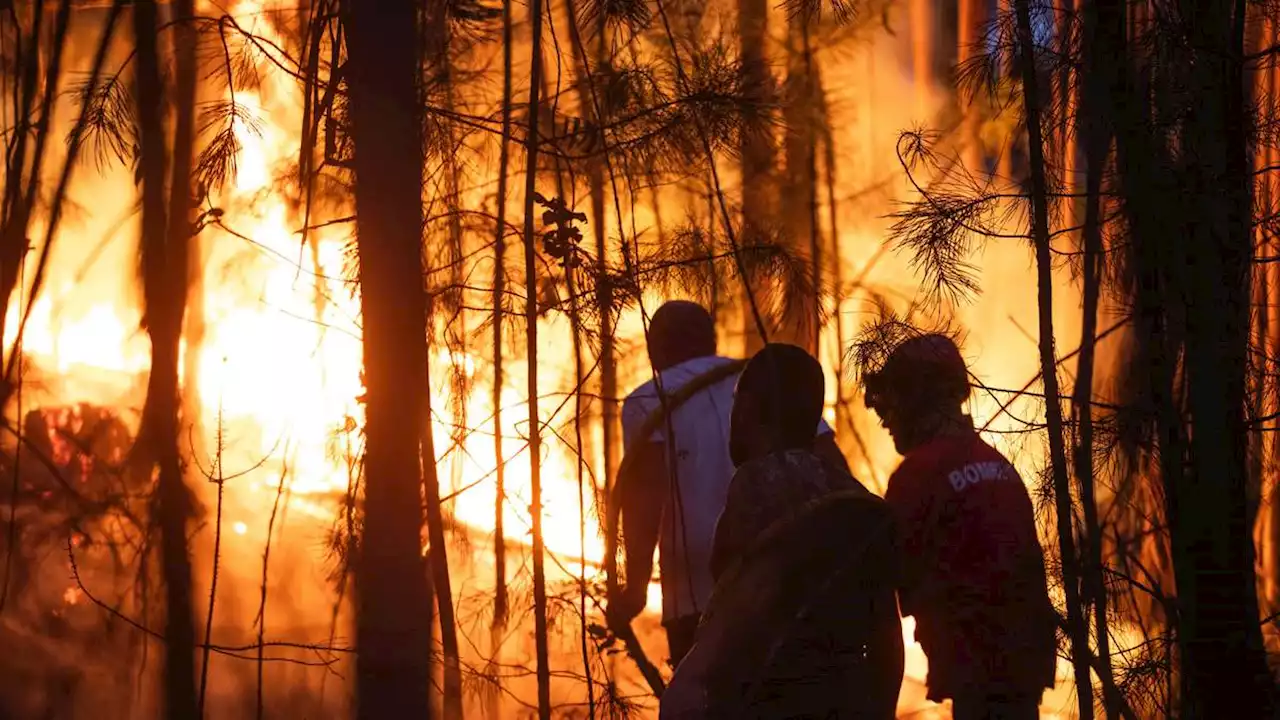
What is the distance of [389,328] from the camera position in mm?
2270

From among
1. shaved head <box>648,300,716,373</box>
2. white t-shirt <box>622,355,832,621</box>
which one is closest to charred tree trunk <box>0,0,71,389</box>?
shaved head <box>648,300,716,373</box>

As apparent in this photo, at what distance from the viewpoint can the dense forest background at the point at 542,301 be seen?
2.39 metres

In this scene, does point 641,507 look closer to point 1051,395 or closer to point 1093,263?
point 1051,395

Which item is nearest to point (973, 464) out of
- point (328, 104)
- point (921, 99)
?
point (328, 104)

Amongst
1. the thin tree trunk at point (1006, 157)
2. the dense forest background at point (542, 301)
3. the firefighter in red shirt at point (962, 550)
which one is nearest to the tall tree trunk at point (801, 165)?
the dense forest background at point (542, 301)

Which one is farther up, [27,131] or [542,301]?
[27,131]

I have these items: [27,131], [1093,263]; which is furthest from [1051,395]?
[27,131]

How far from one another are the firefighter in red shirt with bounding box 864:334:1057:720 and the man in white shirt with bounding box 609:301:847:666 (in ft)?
1.54

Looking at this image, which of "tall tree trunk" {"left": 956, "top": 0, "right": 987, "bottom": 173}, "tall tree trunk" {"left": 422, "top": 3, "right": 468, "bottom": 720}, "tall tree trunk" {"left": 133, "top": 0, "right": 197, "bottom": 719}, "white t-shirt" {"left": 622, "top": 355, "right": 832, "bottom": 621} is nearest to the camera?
"tall tree trunk" {"left": 422, "top": 3, "right": 468, "bottom": 720}

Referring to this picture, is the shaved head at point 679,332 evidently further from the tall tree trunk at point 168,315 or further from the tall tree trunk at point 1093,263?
the tall tree trunk at point 168,315

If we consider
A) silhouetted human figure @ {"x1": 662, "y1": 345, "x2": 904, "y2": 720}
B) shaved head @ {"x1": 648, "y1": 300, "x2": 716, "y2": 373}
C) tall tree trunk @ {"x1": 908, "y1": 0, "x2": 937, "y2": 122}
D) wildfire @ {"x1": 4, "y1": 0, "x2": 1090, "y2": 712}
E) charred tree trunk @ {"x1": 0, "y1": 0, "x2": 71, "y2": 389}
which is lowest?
silhouetted human figure @ {"x1": 662, "y1": 345, "x2": 904, "y2": 720}

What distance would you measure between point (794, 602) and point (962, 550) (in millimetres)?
624

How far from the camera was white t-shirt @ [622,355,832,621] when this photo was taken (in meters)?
2.89

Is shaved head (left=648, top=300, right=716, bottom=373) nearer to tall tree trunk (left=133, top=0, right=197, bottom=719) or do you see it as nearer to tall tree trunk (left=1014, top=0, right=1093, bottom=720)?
tall tree trunk (left=1014, top=0, right=1093, bottom=720)
